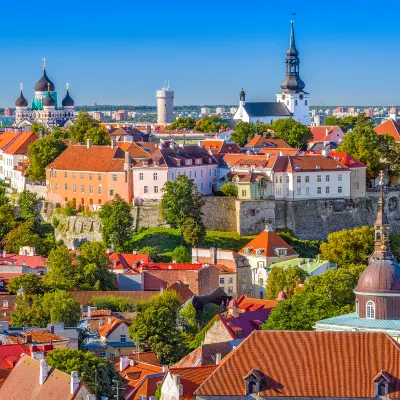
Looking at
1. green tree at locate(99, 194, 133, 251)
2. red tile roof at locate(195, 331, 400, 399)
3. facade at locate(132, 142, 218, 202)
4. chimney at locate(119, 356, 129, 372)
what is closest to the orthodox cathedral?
facade at locate(132, 142, 218, 202)

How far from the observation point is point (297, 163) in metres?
76.7

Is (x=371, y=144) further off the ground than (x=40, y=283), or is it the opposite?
(x=371, y=144)

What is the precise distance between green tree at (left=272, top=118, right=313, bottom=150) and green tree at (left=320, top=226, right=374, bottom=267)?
22.4 meters

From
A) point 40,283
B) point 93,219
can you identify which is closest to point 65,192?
point 93,219

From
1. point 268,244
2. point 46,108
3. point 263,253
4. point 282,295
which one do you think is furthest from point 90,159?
point 46,108

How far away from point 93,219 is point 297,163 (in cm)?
1125

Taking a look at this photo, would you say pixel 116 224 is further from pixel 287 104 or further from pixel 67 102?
pixel 67 102

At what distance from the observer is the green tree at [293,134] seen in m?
93.4

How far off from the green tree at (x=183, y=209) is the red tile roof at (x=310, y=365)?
3500cm

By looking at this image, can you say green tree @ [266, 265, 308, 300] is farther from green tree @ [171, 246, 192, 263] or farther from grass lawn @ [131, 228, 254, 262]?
grass lawn @ [131, 228, 254, 262]

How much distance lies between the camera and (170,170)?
75.2m

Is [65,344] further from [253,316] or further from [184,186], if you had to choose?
[184,186]

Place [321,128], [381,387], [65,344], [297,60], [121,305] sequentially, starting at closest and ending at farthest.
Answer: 1. [381,387]
2. [65,344]
3. [121,305]
4. [321,128]
5. [297,60]

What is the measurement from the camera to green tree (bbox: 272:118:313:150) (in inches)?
3676
